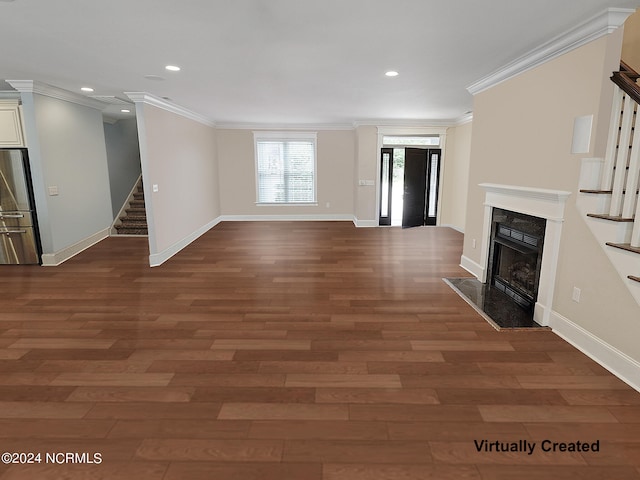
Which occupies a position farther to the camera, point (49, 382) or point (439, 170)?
point (439, 170)

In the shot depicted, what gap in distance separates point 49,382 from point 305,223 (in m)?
6.83

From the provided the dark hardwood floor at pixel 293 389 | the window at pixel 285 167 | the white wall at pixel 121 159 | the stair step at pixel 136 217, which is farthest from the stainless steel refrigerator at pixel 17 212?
the window at pixel 285 167

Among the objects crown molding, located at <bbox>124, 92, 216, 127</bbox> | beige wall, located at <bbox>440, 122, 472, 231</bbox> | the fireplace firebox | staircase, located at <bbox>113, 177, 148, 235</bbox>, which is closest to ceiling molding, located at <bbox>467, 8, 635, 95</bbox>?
the fireplace firebox

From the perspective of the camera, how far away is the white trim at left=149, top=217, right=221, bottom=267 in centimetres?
538

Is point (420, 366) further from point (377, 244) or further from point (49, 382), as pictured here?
point (377, 244)

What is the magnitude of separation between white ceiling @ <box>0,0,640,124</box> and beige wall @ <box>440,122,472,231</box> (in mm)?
2790

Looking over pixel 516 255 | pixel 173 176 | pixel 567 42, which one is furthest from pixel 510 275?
pixel 173 176

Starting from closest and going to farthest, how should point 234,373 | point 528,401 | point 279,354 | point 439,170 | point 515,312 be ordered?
point 528,401, point 234,373, point 279,354, point 515,312, point 439,170

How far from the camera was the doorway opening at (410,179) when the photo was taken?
27.4ft

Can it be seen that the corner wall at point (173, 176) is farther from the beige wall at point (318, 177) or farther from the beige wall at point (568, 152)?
the beige wall at point (568, 152)

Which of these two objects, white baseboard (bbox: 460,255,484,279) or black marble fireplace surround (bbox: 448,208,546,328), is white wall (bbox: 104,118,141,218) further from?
black marble fireplace surround (bbox: 448,208,546,328)

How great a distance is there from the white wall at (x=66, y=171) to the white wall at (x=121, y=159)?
1.61 meters

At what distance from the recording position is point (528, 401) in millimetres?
2293

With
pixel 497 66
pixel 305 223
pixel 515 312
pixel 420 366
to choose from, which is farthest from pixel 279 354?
pixel 305 223
